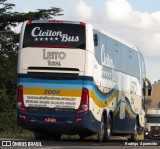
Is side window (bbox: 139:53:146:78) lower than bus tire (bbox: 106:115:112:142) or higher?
higher

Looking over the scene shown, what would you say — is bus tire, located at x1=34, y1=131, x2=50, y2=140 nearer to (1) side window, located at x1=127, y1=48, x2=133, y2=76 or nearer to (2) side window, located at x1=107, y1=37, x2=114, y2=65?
(2) side window, located at x1=107, y1=37, x2=114, y2=65

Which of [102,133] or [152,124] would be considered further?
[152,124]

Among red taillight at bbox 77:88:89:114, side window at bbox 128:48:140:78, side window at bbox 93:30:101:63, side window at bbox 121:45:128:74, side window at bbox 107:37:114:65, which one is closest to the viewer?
red taillight at bbox 77:88:89:114

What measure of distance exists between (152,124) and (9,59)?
12.2 meters

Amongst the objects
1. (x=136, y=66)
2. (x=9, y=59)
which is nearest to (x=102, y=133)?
(x=136, y=66)

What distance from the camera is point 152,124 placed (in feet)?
195

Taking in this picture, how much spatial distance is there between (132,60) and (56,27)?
303 inches

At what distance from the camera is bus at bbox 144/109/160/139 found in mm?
58713

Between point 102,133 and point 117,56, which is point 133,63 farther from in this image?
point 102,133

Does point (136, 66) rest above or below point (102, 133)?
above

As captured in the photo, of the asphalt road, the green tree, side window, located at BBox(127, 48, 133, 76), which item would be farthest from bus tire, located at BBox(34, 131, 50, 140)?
the green tree

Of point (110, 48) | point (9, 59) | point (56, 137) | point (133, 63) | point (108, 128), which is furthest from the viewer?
point (9, 59)

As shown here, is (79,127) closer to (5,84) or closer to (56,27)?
(56,27)

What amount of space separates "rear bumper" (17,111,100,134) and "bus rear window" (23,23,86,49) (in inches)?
94.8
